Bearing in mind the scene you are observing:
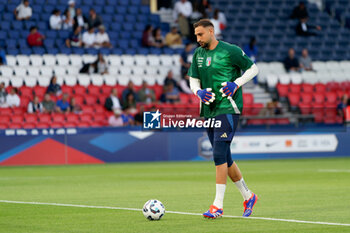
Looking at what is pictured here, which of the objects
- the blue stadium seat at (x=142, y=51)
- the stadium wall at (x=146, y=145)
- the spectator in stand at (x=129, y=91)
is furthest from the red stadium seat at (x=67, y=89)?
the blue stadium seat at (x=142, y=51)

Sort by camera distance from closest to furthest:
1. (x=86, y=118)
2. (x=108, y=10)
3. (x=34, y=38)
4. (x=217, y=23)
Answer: (x=86, y=118) < (x=34, y=38) < (x=108, y=10) < (x=217, y=23)

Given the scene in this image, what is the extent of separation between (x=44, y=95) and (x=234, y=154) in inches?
248

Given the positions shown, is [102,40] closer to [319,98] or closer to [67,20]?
[67,20]

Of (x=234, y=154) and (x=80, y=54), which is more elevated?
(x=80, y=54)

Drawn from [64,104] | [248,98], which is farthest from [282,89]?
[64,104]

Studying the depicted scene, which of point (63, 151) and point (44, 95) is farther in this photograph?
point (44, 95)

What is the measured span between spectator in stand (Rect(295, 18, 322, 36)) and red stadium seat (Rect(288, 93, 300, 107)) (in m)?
5.30

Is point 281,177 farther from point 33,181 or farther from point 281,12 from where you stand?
point 281,12

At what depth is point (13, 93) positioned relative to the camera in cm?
2425

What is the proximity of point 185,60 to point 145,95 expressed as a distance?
10.1 ft

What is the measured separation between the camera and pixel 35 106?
79.0 feet

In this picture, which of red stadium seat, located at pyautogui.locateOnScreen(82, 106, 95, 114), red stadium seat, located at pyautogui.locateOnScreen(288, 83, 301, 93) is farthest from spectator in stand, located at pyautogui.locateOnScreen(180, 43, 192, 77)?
red stadium seat, located at pyautogui.locateOnScreen(82, 106, 95, 114)

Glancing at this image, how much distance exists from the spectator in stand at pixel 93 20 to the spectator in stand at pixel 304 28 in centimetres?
961

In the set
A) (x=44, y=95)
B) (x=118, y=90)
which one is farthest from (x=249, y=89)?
(x=44, y=95)
